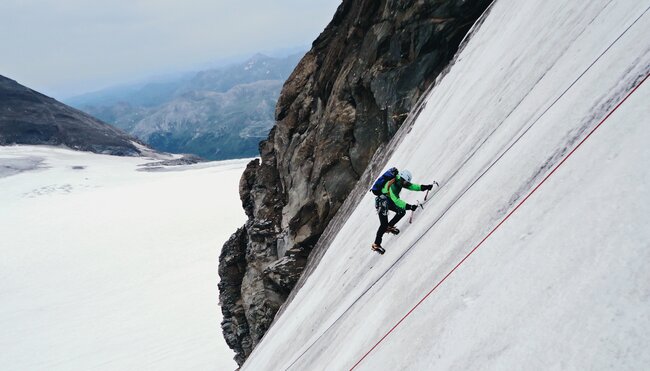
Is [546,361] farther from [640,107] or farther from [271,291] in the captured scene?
[271,291]

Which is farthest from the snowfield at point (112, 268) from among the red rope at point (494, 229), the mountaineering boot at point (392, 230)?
the red rope at point (494, 229)

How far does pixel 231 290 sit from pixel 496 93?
66.4 feet

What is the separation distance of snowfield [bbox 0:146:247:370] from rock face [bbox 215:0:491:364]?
12.2 m

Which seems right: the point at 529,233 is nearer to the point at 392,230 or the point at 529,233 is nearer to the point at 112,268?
the point at 392,230

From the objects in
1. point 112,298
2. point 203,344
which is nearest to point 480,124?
point 203,344

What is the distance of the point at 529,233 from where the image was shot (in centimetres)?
444

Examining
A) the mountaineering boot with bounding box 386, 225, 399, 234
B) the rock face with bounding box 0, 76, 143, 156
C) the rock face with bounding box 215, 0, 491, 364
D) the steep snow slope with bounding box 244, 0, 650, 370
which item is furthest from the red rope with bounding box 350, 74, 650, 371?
the rock face with bounding box 0, 76, 143, 156

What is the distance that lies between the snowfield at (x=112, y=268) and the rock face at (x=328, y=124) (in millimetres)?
12167

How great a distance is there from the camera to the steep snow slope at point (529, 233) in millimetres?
3297

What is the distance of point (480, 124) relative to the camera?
30.1ft

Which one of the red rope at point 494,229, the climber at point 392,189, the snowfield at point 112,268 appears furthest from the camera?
the snowfield at point 112,268

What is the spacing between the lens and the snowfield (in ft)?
109

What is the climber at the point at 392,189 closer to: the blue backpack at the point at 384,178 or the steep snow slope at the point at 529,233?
the blue backpack at the point at 384,178

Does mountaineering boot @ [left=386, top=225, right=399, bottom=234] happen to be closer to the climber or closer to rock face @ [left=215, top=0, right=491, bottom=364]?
the climber
